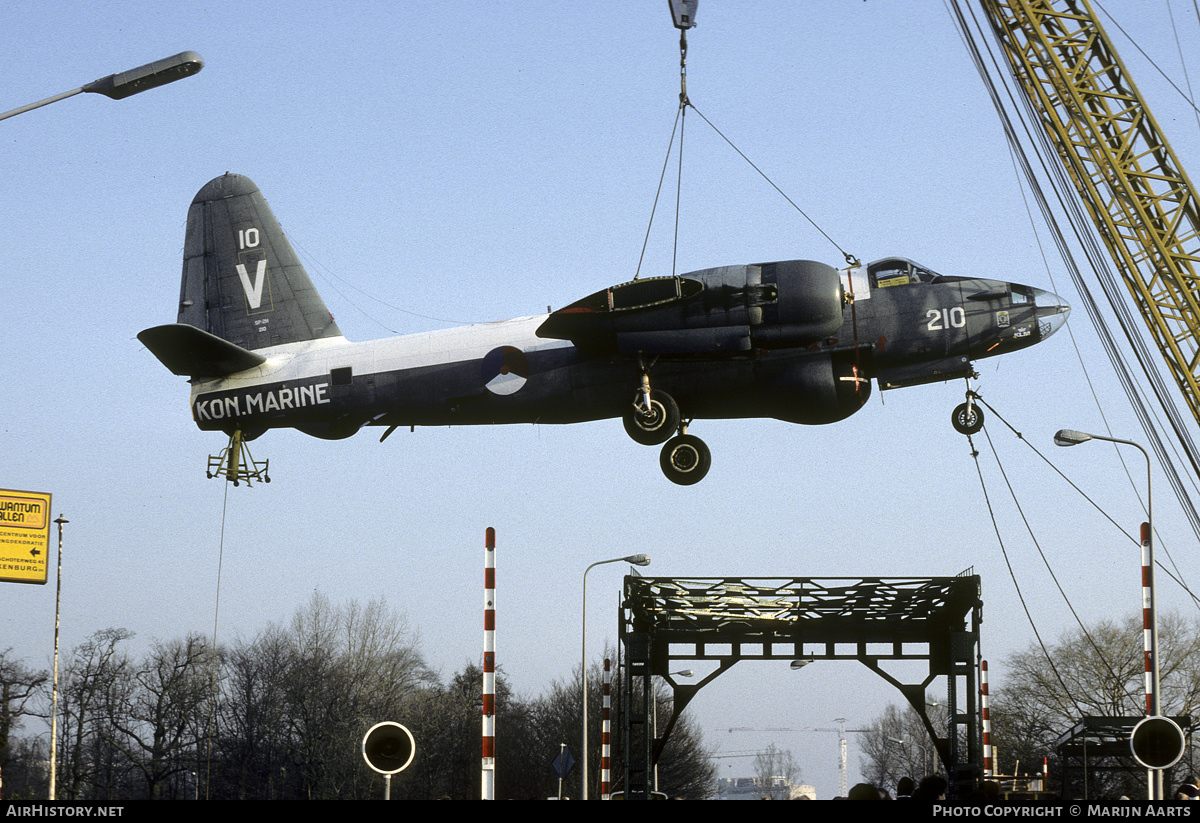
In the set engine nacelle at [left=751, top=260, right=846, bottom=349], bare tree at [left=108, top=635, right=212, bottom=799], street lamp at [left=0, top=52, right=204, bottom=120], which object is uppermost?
street lamp at [left=0, top=52, right=204, bottom=120]

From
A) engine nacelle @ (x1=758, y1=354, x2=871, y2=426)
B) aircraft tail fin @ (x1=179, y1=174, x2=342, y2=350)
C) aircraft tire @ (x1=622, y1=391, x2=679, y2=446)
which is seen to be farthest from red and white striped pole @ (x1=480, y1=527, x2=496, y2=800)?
aircraft tail fin @ (x1=179, y1=174, x2=342, y2=350)

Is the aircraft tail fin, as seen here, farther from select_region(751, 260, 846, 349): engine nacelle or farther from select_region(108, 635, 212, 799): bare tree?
Result: select_region(108, 635, 212, 799): bare tree

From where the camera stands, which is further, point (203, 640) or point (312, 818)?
point (203, 640)

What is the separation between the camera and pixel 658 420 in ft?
85.5

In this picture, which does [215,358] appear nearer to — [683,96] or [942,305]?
[683,96]

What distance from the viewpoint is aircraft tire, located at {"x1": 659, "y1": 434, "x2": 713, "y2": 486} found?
26781 mm

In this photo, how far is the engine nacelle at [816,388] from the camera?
26.2 meters

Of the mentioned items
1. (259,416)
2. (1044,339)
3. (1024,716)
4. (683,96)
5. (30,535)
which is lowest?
(1024,716)

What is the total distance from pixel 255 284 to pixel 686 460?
11.9 m

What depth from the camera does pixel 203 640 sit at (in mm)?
93812

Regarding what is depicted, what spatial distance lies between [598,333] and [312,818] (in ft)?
57.6

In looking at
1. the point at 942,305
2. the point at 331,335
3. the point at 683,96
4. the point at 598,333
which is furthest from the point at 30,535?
the point at 942,305

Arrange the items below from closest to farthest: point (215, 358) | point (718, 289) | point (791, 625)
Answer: point (718, 289) < point (215, 358) < point (791, 625)

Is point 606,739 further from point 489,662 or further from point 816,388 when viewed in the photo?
point 489,662
